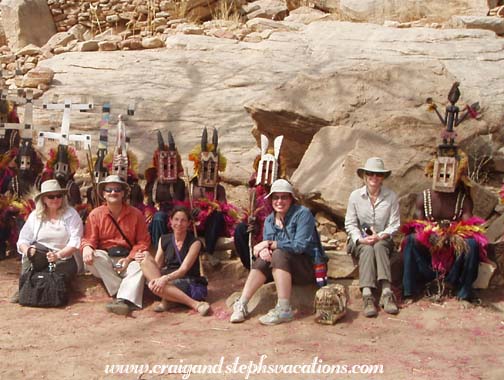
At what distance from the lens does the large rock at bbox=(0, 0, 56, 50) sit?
13609mm

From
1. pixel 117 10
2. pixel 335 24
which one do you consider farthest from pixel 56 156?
pixel 117 10

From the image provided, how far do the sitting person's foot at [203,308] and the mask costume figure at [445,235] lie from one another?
5.28ft

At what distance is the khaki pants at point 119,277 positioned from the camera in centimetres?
→ 576

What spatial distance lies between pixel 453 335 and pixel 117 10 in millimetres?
10157

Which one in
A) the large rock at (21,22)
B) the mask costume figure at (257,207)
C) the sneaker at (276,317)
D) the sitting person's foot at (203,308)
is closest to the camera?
the sneaker at (276,317)

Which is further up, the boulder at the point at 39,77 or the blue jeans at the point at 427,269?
the boulder at the point at 39,77

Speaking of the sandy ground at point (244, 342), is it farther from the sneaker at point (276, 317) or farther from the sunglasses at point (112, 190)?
the sunglasses at point (112, 190)

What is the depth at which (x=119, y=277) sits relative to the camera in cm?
593

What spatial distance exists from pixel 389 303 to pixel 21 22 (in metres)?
10.6

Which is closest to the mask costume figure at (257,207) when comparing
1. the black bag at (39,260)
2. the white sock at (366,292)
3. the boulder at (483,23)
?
the white sock at (366,292)

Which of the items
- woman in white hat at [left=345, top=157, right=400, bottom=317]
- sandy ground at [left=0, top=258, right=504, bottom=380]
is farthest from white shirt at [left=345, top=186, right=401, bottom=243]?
sandy ground at [left=0, top=258, right=504, bottom=380]

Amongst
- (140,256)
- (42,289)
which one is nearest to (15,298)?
(42,289)

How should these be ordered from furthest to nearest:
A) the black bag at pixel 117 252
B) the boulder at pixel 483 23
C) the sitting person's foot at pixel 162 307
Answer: the boulder at pixel 483 23 → the black bag at pixel 117 252 → the sitting person's foot at pixel 162 307

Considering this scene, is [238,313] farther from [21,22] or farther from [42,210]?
[21,22]
